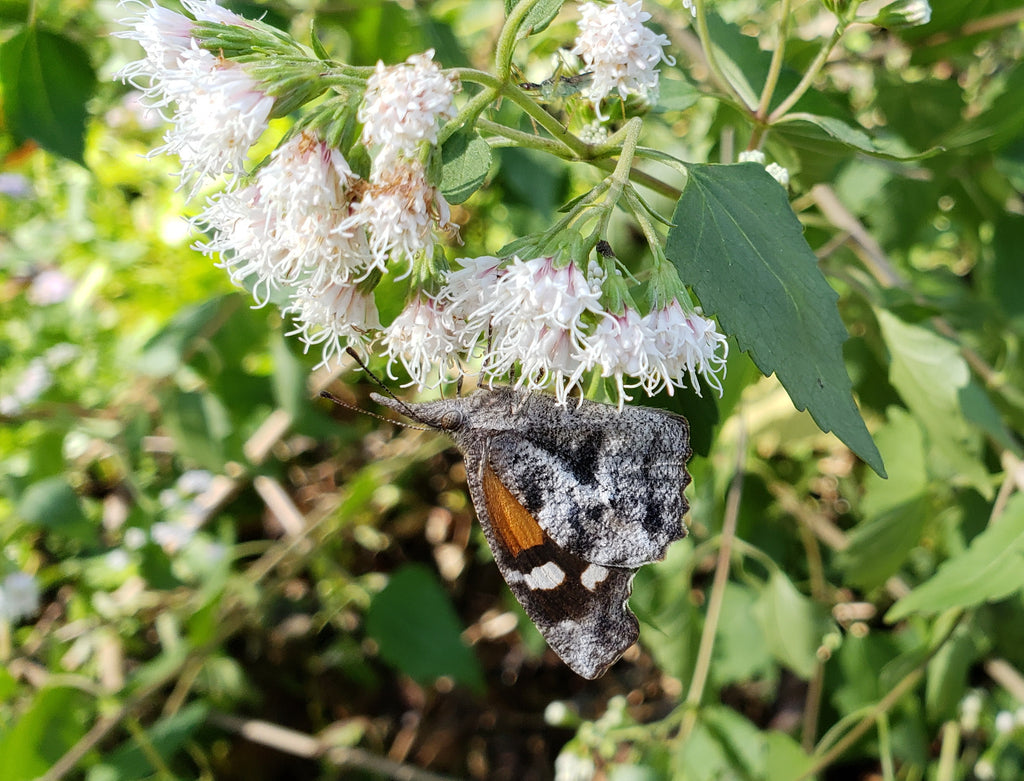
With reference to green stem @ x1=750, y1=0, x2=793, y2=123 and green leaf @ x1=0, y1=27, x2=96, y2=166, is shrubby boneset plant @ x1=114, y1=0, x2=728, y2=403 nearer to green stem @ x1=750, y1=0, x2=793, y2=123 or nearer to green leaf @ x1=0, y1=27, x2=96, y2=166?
green stem @ x1=750, y1=0, x2=793, y2=123

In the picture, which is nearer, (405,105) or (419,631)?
(405,105)

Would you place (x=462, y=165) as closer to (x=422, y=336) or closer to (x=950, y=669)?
(x=422, y=336)

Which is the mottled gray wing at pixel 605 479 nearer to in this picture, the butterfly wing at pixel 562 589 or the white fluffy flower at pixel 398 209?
the butterfly wing at pixel 562 589

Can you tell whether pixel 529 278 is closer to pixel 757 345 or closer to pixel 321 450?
pixel 757 345

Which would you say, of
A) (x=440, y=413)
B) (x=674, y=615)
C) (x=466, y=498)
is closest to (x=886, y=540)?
(x=674, y=615)

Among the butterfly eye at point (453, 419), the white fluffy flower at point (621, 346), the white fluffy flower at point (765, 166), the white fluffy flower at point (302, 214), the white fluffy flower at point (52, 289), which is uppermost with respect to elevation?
the white fluffy flower at point (302, 214)

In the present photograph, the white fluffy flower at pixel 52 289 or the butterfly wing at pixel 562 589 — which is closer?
the butterfly wing at pixel 562 589

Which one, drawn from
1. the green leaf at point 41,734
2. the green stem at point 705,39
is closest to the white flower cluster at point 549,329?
the green stem at point 705,39

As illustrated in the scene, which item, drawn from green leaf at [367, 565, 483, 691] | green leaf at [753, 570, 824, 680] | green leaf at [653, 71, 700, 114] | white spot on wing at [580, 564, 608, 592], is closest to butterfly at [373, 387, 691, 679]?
white spot on wing at [580, 564, 608, 592]
